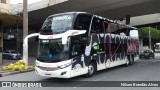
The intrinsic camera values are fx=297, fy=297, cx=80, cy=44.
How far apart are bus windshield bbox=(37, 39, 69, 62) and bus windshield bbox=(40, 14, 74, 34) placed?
615 millimetres

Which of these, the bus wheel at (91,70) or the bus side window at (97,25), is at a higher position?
the bus side window at (97,25)

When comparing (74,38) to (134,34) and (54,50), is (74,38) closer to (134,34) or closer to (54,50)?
(54,50)

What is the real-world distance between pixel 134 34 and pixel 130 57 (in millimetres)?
2994

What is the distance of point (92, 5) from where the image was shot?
34875 mm

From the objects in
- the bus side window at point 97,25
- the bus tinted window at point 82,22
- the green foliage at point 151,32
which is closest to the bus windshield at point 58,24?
the bus tinted window at point 82,22

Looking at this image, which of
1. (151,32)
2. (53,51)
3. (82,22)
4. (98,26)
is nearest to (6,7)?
(98,26)

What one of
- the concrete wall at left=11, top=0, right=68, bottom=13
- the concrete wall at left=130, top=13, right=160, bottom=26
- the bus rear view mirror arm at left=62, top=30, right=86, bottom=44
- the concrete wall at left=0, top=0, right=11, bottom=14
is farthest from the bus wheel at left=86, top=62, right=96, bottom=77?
the concrete wall at left=130, top=13, right=160, bottom=26

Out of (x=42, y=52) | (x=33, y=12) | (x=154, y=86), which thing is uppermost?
(x=33, y=12)

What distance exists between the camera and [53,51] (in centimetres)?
1477

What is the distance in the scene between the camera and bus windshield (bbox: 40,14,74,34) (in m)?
15.2

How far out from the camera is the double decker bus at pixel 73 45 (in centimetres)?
1455

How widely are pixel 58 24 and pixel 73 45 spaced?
1461mm

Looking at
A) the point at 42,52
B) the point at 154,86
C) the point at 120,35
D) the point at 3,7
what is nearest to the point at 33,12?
the point at 3,7

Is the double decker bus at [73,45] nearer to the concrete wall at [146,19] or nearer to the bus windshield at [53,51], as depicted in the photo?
the bus windshield at [53,51]
